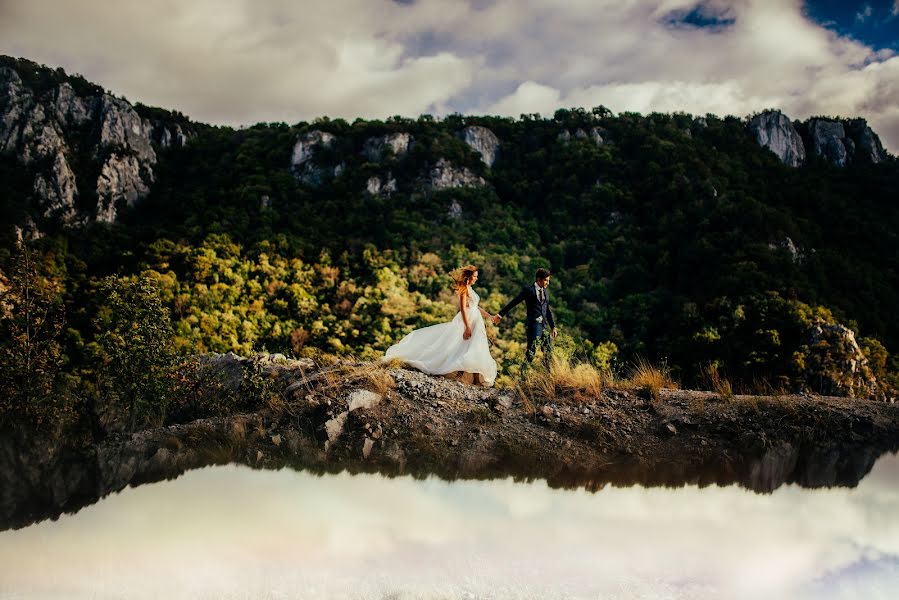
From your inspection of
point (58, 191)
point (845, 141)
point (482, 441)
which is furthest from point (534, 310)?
point (845, 141)

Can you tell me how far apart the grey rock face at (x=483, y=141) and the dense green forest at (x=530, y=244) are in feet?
6.20

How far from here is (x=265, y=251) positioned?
58062 mm

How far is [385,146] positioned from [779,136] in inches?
2374

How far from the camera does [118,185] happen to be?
65.4 metres

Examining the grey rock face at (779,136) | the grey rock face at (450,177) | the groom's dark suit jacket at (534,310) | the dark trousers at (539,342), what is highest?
the grey rock face at (779,136)

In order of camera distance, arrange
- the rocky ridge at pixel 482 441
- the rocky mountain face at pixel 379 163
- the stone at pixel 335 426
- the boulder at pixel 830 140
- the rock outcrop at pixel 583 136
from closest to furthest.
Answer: the rocky ridge at pixel 482 441 → the stone at pixel 335 426 → the rocky mountain face at pixel 379 163 → the rock outcrop at pixel 583 136 → the boulder at pixel 830 140

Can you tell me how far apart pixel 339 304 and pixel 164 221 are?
24.4m

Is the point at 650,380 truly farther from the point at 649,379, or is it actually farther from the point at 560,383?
the point at 560,383

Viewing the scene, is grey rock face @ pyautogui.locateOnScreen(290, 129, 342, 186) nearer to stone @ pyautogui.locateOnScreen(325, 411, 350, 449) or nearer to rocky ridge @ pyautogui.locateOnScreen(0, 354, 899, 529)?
rocky ridge @ pyautogui.locateOnScreen(0, 354, 899, 529)

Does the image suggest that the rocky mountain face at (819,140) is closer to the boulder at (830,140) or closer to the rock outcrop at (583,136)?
the boulder at (830,140)

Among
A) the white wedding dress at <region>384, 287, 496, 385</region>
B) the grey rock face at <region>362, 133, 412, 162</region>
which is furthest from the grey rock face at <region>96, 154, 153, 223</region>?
the white wedding dress at <region>384, 287, 496, 385</region>

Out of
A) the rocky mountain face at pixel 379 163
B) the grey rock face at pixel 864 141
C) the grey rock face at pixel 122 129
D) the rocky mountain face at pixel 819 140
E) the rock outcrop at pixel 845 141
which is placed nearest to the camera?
the grey rock face at pixel 122 129

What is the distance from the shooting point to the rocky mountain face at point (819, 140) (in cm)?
8744

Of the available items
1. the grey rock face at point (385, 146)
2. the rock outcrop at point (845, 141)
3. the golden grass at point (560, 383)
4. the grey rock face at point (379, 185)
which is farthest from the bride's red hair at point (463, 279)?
Result: the rock outcrop at point (845, 141)
